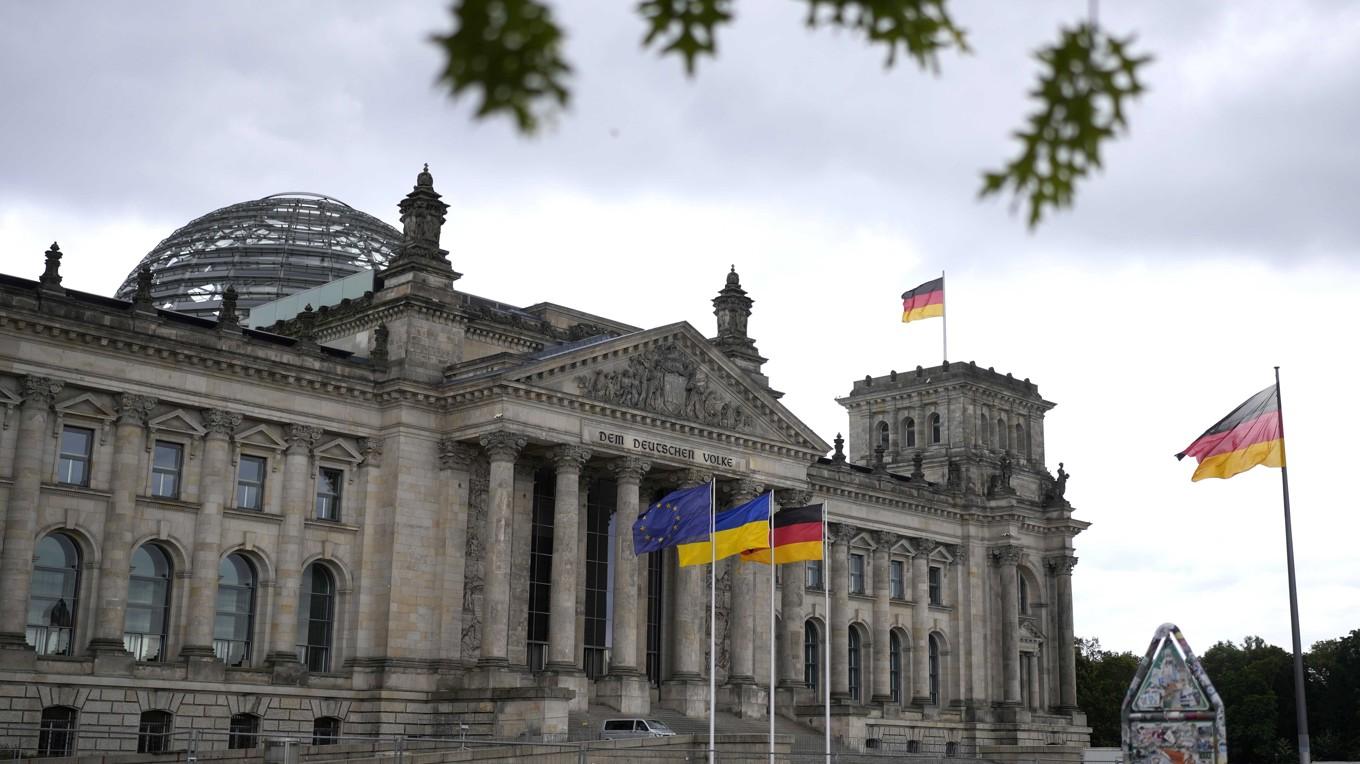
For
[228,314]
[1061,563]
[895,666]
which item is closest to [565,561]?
[228,314]

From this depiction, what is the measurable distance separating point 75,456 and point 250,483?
5663 millimetres

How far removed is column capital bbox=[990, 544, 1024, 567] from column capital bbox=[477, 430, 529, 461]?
31.9 m

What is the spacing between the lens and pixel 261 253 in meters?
69.9

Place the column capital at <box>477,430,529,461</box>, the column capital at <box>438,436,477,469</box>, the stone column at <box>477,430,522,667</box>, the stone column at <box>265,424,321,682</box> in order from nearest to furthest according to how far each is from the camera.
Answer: the stone column at <box>265,424,321,682</box> → the stone column at <box>477,430,522,667</box> → the column capital at <box>477,430,529,461</box> → the column capital at <box>438,436,477,469</box>

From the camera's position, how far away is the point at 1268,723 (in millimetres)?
108125

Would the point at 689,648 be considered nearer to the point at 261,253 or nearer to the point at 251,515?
the point at 251,515

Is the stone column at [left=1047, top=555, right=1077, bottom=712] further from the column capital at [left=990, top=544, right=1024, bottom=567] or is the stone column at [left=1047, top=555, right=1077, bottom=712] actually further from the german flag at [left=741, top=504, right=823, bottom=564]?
the german flag at [left=741, top=504, right=823, bottom=564]

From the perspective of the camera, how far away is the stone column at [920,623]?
73.3 m

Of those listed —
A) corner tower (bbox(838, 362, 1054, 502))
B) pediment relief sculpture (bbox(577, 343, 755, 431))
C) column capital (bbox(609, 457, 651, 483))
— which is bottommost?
column capital (bbox(609, 457, 651, 483))

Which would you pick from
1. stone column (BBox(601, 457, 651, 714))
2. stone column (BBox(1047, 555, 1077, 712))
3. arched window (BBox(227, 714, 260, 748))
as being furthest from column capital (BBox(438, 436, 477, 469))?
stone column (BBox(1047, 555, 1077, 712))

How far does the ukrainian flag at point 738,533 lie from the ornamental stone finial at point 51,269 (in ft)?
65.6

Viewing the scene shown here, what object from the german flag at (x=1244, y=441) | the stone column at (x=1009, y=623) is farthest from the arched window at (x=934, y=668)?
the german flag at (x=1244, y=441)

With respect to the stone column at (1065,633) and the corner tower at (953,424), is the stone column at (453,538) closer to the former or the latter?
the corner tower at (953,424)

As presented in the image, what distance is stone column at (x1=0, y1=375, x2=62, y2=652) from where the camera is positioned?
44.3 m
